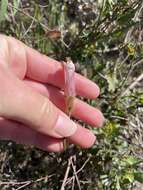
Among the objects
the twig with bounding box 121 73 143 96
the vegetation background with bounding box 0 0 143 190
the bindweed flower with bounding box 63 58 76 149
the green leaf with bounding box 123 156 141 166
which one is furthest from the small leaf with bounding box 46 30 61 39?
the green leaf with bounding box 123 156 141 166

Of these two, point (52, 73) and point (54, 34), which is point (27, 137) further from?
point (54, 34)

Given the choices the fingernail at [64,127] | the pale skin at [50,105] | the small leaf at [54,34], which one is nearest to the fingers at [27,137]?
the pale skin at [50,105]

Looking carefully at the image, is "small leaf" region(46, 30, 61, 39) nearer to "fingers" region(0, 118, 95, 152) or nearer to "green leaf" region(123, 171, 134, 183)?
"fingers" region(0, 118, 95, 152)

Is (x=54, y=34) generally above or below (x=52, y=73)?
above

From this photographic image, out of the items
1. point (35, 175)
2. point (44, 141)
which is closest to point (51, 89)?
point (44, 141)

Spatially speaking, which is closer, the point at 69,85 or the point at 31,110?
the point at 31,110

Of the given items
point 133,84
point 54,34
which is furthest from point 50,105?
point 133,84

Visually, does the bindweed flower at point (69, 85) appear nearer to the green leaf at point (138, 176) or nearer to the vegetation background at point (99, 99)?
the vegetation background at point (99, 99)
